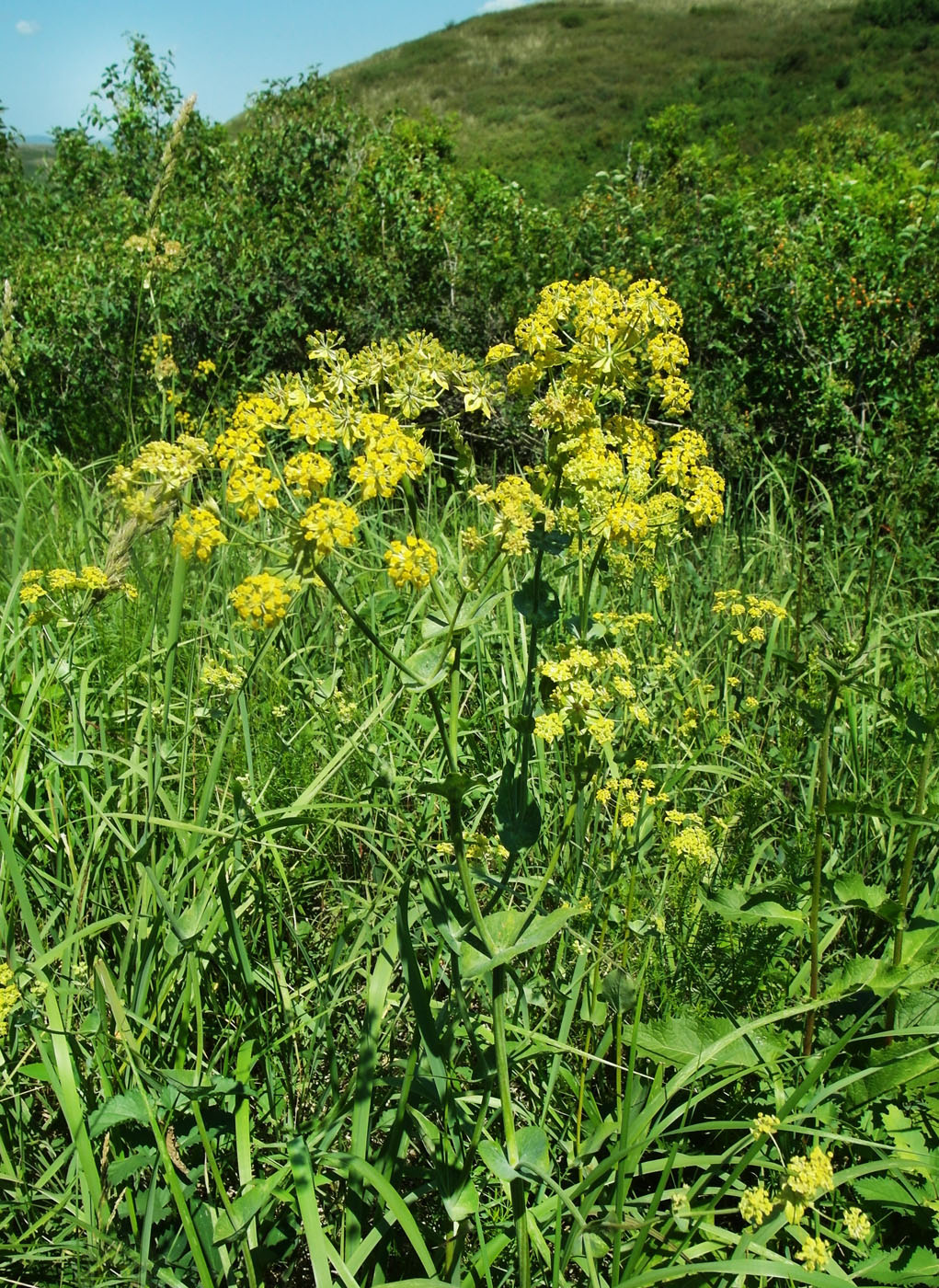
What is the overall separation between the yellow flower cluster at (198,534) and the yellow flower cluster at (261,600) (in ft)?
0.44

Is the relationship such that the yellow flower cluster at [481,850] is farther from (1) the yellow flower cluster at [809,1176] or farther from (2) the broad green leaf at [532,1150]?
(1) the yellow flower cluster at [809,1176]

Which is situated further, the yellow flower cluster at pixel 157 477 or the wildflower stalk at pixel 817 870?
the wildflower stalk at pixel 817 870

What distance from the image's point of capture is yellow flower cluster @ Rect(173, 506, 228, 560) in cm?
134

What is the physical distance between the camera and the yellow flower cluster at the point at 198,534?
1.34 metres

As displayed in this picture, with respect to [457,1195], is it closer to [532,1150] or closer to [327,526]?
[532,1150]

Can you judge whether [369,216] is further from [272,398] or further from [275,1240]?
[275,1240]

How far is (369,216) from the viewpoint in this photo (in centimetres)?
596

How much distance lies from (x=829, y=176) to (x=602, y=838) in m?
7.18

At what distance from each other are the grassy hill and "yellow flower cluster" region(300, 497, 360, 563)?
3044 centimetres

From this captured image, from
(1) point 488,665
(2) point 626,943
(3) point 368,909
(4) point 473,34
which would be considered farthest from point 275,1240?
(4) point 473,34

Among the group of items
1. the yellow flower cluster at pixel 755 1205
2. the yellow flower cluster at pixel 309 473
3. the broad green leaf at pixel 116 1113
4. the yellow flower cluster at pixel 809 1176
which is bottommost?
the yellow flower cluster at pixel 755 1205

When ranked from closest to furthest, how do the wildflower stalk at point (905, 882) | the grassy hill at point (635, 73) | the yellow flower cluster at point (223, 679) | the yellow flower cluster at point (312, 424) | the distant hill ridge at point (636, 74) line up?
the yellow flower cluster at point (312, 424), the wildflower stalk at point (905, 882), the yellow flower cluster at point (223, 679), the distant hill ridge at point (636, 74), the grassy hill at point (635, 73)

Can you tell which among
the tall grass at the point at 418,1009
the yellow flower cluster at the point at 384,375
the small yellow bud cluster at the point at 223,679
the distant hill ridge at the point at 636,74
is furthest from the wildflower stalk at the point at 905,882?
the distant hill ridge at the point at 636,74

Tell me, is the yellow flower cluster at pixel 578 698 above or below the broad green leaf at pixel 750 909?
above
